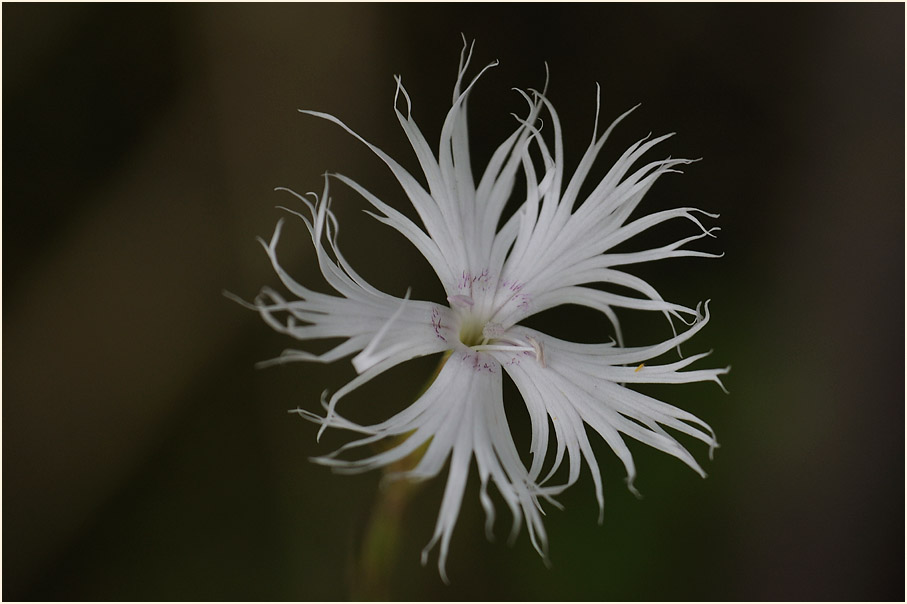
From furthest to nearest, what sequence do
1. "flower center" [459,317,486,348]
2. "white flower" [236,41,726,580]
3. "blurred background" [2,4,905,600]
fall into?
1. "blurred background" [2,4,905,600]
2. "flower center" [459,317,486,348]
3. "white flower" [236,41,726,580]

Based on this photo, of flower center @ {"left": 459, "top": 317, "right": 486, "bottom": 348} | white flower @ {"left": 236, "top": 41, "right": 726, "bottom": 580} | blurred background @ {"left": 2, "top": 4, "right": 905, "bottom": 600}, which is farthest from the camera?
blurred background @ {"left": 2, "top": 4, "right": 905, "bottom": 600}

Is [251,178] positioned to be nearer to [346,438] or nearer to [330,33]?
[330,33]

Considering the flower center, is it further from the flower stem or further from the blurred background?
the blurred background

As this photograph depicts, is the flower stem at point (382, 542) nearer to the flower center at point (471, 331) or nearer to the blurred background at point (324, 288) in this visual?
the flower center at point (471, 331)

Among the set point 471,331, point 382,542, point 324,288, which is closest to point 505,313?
point 471,331

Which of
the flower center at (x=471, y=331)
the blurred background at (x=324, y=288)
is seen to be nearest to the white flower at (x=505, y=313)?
the flower center at (x=471, y=331)

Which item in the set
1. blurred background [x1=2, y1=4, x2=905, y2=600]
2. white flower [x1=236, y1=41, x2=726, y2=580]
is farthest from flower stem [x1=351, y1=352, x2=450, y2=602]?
blurred background [x1=2, y1=4, x2=905, y2=600]
